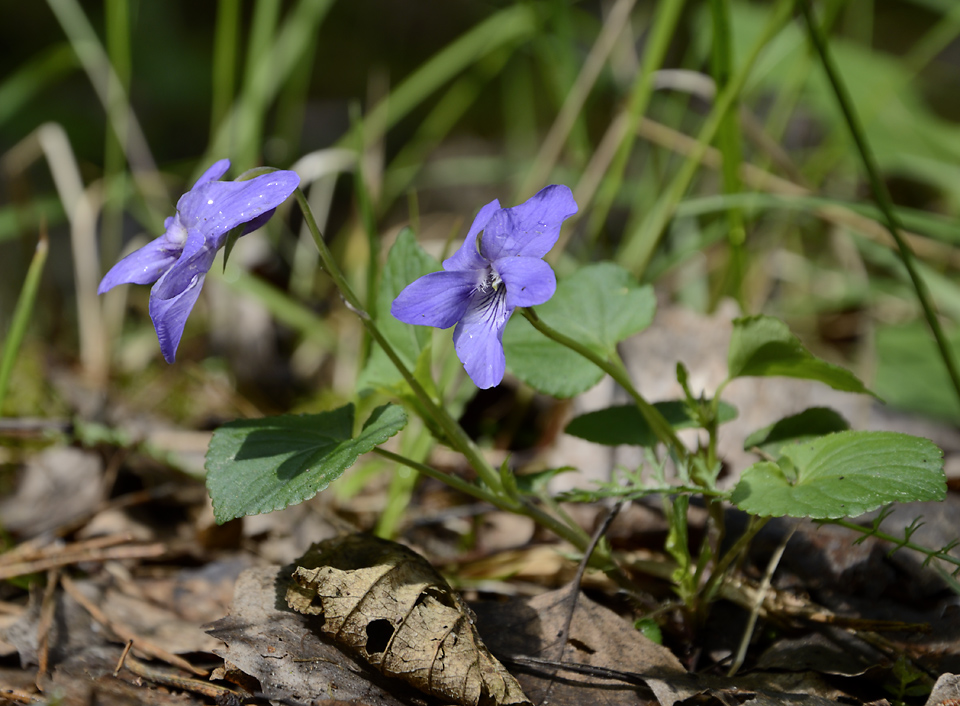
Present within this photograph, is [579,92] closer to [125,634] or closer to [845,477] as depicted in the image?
[845,477]

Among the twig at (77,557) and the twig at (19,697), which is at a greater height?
the twig at (19,697)

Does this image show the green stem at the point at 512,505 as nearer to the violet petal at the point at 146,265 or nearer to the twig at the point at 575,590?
the twig at the point at 575,590

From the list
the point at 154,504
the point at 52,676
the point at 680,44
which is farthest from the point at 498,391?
the point at 680,44

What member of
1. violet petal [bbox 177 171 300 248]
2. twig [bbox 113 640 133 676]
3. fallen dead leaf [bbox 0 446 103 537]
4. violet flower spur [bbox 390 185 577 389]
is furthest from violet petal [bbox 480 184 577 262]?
fallen dead leaf [bbox 0 446 103 537]

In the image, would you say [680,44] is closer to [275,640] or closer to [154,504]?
[154,504]

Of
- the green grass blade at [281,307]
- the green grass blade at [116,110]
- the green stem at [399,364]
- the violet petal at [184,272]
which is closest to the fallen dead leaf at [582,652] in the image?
the green stem at [399,364]

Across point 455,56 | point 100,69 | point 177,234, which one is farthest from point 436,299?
point 100,69
